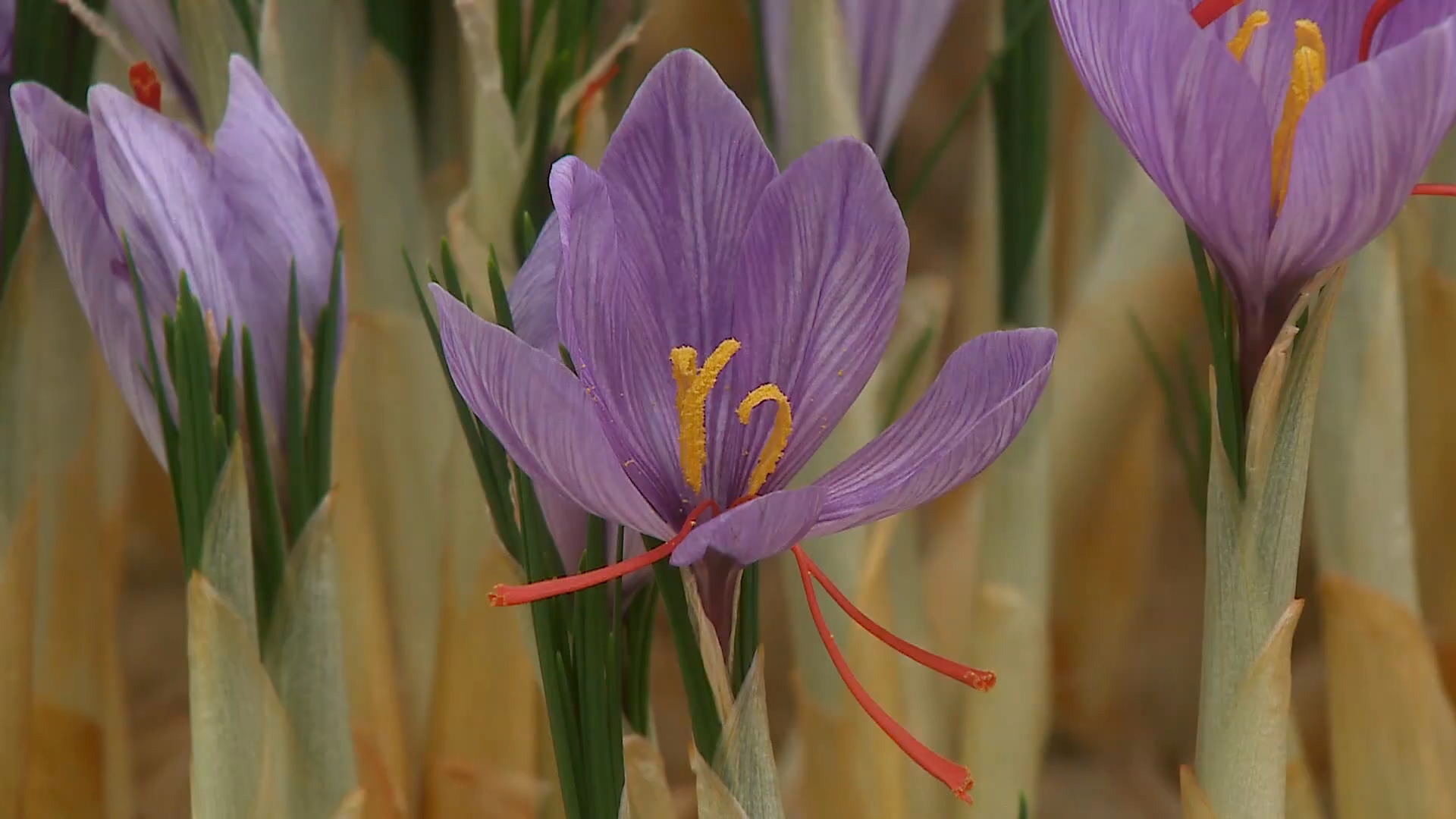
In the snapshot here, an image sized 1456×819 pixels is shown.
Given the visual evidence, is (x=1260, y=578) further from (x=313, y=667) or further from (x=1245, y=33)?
(x=313, y=667)

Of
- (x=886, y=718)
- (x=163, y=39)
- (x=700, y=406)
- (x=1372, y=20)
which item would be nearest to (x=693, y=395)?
(x=700, y=406)

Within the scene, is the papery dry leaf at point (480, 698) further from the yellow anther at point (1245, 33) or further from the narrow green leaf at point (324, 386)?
the yellow anther at point (1245, 33)

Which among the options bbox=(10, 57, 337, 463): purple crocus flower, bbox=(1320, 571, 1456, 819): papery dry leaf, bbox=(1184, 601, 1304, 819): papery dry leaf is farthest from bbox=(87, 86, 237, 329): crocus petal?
bbox=(1320, 571, 1456, 819): papery dry leaf

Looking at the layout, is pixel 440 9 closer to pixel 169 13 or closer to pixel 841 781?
pixel 169 13

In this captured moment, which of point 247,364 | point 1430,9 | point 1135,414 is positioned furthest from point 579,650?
point 1135,414

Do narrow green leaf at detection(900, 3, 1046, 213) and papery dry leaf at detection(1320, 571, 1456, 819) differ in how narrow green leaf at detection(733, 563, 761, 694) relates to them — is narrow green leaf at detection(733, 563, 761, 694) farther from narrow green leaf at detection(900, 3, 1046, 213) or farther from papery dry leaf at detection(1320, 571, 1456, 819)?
papery dry leaf at detection(1320, 571, 1456, 819)

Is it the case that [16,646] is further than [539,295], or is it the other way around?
[16,646]
